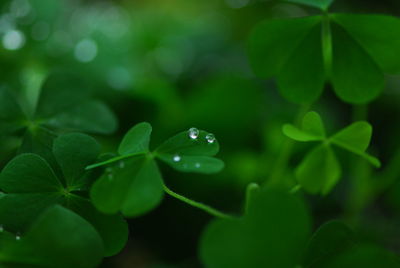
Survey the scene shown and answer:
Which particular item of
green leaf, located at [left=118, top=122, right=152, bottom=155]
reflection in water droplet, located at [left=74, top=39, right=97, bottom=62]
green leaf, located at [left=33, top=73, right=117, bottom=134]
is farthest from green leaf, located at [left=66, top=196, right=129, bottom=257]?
reflection in water droplet, located at [left=74, top=39, right=97, bottom=62]

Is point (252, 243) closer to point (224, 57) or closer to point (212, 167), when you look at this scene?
point (212, 167)

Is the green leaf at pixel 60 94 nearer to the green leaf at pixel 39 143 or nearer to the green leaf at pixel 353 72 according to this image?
the green leaf at pixel 39 143

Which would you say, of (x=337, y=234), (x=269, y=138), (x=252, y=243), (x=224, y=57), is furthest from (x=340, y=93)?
(x=224, y=57)

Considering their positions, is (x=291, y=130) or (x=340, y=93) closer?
(x=291, y=130)

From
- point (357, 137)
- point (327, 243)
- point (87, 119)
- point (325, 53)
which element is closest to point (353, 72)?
point (325, 53)

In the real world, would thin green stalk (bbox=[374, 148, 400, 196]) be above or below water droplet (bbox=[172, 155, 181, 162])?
below

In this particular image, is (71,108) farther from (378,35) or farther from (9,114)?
(378,35)

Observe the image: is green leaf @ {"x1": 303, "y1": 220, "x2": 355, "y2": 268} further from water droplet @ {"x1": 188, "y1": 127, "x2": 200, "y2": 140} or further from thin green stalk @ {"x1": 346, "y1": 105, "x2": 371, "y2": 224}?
thin green stalk @ {"x1": 346, "y1": 105, "x2": 371, "y2": 224}
